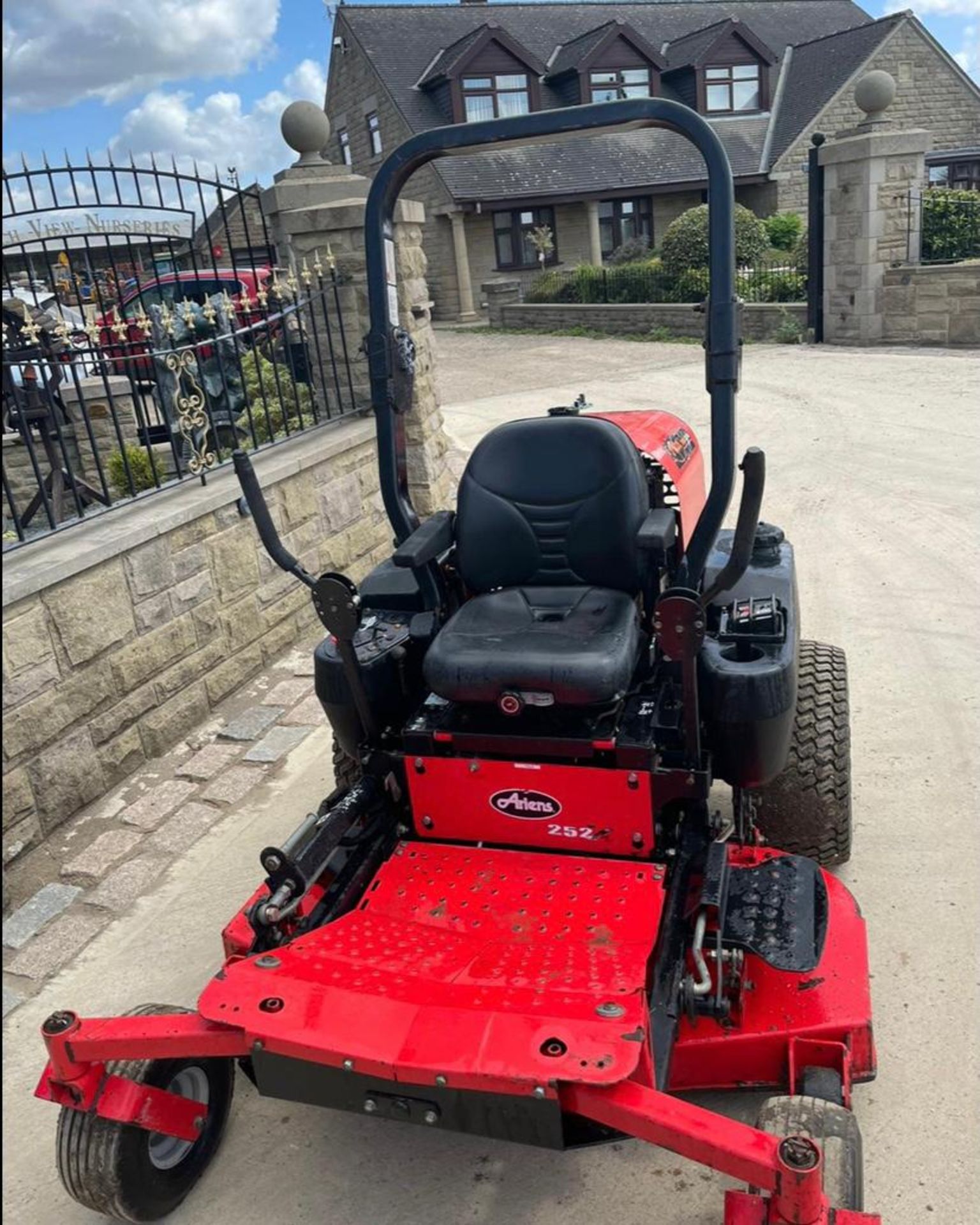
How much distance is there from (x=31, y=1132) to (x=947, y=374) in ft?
32.3

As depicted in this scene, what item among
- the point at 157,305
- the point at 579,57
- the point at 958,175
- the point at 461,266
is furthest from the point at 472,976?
the point at 579,57

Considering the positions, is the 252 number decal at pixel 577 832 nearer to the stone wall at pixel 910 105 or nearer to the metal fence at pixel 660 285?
the metal fence at pixel 660 285

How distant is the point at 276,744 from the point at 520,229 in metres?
21.1

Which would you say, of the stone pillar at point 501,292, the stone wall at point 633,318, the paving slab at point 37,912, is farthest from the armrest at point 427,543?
the stone pillar at point 501,292

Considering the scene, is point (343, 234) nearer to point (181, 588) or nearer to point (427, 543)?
point (181, 588)

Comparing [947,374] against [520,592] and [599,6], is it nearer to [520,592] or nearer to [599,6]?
[520,592]

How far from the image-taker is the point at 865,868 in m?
3.25

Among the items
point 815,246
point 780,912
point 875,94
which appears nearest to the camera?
point 780,912

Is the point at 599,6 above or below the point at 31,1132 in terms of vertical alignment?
above

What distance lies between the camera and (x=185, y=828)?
3.93 metres

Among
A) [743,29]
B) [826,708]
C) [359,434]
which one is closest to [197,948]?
[826,708]

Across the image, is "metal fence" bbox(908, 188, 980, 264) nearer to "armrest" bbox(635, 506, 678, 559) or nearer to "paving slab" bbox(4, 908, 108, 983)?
"armrest" bbox(635, 506, 678, 559)

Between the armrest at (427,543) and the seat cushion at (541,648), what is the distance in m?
0.19

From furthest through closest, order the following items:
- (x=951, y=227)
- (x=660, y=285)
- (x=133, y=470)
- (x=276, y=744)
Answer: (x=660, y=285) → (x=951, y=227) → (x=133, y=470) → (x=276, y=744)
